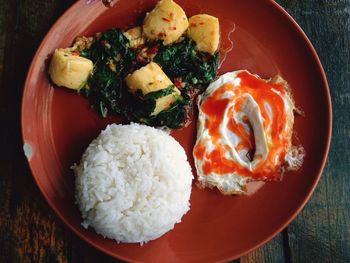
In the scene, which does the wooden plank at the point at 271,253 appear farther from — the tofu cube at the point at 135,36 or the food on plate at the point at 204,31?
the tofu cube at the point at 135,36

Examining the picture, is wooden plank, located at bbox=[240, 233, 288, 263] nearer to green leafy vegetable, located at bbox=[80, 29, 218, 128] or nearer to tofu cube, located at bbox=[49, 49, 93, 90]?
green leafy vegetable, located at bbox=[80, 29, 218, 128]

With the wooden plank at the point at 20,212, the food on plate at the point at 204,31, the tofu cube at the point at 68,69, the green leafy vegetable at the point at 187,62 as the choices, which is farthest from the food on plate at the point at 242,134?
the wooden plank at the point at 20,212

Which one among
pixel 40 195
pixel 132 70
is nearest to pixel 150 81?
pixel 132 70

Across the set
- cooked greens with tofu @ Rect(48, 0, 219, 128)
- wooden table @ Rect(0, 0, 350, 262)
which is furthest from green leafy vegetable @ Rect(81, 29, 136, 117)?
wooden table @ Rect(0, 0, 350, 262)

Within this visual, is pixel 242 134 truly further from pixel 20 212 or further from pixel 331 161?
pixel 20 212

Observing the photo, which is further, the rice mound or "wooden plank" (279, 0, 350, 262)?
"wooden plank" (279, 0, 350, 262)
